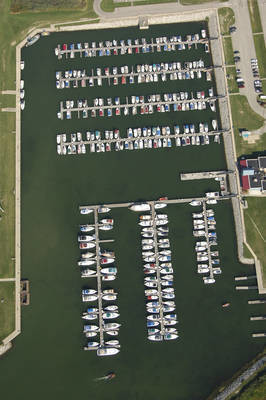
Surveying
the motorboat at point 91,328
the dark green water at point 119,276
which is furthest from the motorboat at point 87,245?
the motorboat at point 91,328

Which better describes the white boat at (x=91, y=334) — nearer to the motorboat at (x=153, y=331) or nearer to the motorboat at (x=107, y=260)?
the motorboat at (x=153, y=331)

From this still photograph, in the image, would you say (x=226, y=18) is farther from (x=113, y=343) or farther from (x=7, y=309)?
(x=7, y=309)

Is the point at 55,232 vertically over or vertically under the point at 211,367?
over

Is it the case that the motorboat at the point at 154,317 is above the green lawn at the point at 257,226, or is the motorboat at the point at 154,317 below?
below

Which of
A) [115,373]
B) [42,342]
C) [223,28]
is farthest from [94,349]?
[223,28]

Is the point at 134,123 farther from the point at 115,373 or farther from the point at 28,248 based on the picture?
the point at 115,373

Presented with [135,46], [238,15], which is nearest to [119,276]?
[135,46]
